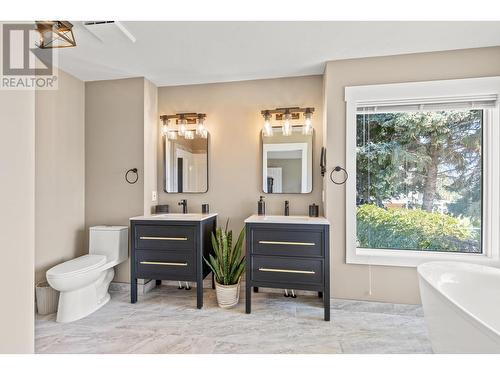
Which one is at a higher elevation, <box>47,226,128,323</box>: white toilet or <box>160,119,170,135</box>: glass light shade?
<box>160,119,170,135</box>: glass light shade

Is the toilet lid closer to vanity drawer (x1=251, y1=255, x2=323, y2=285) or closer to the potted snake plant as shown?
the potted snake plant

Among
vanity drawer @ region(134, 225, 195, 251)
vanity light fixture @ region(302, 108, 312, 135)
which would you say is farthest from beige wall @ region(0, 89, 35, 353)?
vanity light fixture @ region(302, 108, 312, 135)

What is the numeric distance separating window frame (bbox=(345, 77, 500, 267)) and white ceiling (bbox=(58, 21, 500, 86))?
0.32 meters

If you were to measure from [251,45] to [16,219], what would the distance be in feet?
6.62

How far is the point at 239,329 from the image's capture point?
2066mm

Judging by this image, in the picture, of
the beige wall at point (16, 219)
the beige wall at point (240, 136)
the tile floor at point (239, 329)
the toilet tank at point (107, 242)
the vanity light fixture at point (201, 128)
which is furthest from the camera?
the vanity light fixture at point (201, 128)

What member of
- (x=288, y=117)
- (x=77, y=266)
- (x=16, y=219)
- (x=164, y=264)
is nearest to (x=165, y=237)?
(x=164, y=264)

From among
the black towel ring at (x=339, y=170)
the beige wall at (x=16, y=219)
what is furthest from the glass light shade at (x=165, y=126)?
the beige wall at (x=16, y=219)

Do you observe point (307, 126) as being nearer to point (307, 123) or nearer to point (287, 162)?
point (307, 123)

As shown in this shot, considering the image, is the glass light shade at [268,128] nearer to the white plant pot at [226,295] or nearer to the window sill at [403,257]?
the window sill at [403,257]

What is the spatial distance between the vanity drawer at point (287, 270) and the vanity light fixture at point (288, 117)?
1.33 metres

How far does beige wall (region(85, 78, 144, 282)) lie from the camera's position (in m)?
2.81

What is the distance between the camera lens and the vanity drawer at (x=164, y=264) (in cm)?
242

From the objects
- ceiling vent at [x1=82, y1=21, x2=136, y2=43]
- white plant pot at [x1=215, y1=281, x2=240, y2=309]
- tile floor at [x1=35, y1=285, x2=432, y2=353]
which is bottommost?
tile floor at [x1=35, y1=285, x2=432, y2=353]
